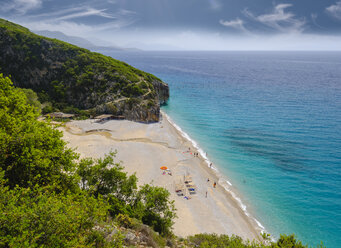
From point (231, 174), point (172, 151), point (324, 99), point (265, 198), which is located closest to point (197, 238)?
point (265, 198)

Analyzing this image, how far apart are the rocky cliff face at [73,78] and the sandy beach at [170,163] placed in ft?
21.8

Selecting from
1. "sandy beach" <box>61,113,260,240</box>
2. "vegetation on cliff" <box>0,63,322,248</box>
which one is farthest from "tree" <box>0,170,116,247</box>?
"sandy beach" <box>61,113,260,240</box>

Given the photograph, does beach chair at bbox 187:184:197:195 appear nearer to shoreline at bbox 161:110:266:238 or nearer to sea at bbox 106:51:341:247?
shoreline at bbox 161:110:266:238

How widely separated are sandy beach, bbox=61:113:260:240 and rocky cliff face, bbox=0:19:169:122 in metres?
6.64

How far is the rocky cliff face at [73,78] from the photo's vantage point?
58438 mm

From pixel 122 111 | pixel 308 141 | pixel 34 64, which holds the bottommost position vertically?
pixel 308 141

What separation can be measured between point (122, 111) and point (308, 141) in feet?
160

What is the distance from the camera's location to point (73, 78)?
2544 inches

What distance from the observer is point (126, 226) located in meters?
15.4

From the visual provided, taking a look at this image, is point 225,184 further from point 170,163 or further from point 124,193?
point 124,193

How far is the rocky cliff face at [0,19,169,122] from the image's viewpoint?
192 feet

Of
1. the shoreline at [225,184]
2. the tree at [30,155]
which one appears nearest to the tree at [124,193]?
the tree at [30,155]

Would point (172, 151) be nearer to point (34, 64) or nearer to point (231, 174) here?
point (231, 174)

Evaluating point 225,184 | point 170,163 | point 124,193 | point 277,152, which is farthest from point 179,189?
point 277,152
